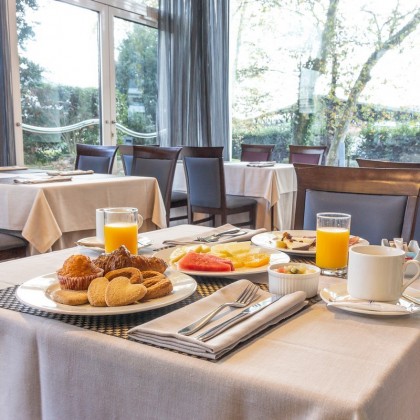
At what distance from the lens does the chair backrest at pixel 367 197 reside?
1580mm

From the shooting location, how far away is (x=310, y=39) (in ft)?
19.5

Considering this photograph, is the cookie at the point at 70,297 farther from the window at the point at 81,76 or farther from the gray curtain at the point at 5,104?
the window at the point at 81,76

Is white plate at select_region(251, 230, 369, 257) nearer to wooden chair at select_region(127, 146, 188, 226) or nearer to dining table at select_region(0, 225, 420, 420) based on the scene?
dining table at select_region(0, 225, 420, 420)

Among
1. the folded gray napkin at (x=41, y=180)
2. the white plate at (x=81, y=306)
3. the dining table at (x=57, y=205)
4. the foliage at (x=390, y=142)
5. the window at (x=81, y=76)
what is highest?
the window at (x=81, y=76)

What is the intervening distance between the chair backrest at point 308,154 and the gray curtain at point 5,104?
2.52 m

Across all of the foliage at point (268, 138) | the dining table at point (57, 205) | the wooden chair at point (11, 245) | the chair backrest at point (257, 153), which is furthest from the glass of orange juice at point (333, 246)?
the foliage at point (268, 138)

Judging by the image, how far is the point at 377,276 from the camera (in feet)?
2.74

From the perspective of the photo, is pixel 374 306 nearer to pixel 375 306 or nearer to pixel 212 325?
pixel 375 306

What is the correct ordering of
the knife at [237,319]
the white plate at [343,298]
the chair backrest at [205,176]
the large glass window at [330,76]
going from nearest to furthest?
the knife at [237,319]
the white plate at [343,298]
the chair backrest at [205,176]
the large glass window at [330,76]

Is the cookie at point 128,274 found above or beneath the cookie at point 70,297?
above

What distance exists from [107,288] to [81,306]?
5 cm

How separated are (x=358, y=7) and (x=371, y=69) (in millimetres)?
669

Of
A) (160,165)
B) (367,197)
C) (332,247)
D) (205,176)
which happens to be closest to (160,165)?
(160,165)

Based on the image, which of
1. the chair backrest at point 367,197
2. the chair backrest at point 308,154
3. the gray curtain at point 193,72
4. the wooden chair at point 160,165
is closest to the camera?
the chair backrest at point 367,197
